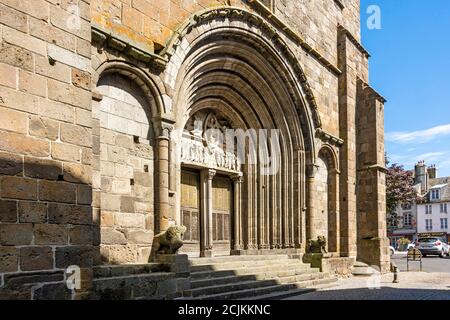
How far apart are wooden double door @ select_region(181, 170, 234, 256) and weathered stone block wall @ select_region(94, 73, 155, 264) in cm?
249

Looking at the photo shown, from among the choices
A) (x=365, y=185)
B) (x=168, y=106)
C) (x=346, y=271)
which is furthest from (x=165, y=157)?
(x=365, y=185)

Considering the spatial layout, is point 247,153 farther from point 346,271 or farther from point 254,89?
point 346,271

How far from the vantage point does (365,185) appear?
14.5 metres

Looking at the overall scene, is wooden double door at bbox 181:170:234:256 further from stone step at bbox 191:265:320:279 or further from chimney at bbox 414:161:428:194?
chimney at bbox 414:161:428:194

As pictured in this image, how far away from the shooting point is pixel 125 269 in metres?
6.34

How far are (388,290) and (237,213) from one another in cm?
387

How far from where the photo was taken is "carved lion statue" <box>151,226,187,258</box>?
721 cm

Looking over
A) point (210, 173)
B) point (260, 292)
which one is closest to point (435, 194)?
point (210, 173)

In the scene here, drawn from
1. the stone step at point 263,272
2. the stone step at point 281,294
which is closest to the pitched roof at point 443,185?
the stone step at point 263,272

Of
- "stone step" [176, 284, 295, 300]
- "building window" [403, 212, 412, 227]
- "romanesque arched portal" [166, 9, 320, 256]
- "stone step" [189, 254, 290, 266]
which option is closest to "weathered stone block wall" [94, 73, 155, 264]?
"stone step" [176, 284, 295, 300]

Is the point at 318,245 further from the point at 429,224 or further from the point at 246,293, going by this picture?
the point at 429,224

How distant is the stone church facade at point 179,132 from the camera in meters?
4.80

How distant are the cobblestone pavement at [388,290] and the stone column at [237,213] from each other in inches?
94.7

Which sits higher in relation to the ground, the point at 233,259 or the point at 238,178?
the point at 238,178
